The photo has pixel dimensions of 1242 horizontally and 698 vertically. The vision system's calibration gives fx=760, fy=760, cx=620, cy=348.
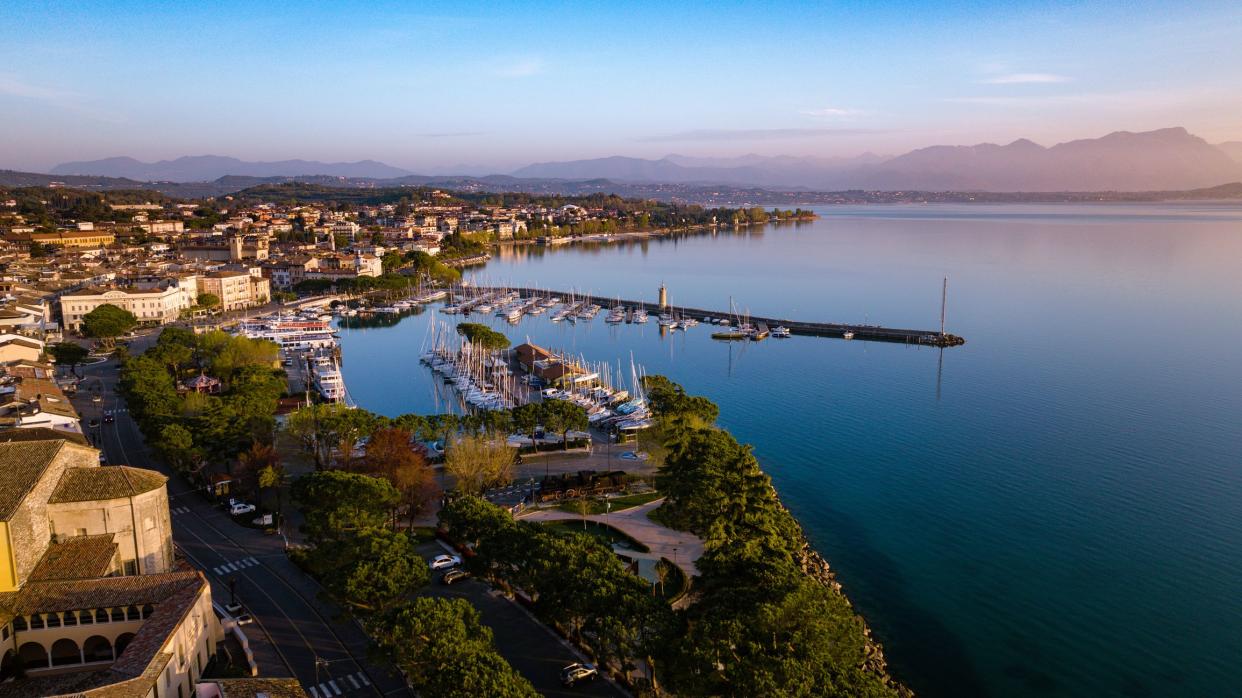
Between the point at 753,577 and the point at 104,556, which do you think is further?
the point at 104,556

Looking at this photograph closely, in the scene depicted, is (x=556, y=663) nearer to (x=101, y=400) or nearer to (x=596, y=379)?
(x=596, y=379)

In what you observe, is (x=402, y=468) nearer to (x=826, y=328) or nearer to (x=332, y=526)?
(x=332, y=526)

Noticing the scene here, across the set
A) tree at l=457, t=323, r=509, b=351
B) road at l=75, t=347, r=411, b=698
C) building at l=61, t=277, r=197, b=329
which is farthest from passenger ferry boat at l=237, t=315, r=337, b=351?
road at l=75, t=347, r=411, b=698

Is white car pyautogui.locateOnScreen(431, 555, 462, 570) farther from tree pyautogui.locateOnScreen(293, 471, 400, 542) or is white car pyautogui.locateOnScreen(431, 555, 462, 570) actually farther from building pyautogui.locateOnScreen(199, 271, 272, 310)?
building pyautogui.locateOnScreen(199, 271, 272, 310)

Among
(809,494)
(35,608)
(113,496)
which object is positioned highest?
(113,496)

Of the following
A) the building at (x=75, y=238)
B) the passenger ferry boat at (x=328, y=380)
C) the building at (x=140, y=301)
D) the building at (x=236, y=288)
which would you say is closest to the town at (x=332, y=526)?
the passenger ferry boat at (x=328, y=380)

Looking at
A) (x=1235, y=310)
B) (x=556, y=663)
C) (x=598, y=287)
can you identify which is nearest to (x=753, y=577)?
(x=556, y=663)
